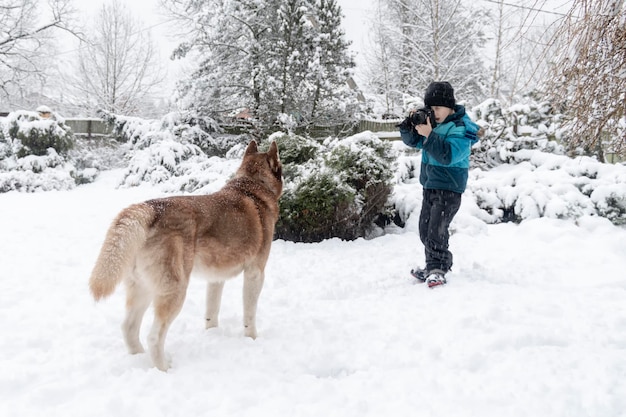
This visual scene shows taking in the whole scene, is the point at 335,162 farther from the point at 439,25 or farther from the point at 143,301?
the point at 439,25

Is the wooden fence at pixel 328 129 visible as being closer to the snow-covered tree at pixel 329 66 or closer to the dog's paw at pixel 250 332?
the snow-covered tree at pixel 329 66

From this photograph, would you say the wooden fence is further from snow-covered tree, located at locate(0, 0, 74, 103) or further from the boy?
the boy

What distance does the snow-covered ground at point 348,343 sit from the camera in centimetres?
227

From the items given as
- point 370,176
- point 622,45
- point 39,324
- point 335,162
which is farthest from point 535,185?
point 39,324

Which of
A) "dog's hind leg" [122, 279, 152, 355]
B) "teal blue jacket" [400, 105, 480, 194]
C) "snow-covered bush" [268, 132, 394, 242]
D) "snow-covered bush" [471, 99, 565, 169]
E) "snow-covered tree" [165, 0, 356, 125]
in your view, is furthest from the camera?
"snow-covered tree" [165, 0, 356, 125]

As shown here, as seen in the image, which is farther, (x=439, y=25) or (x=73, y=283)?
(x=439, y=25)

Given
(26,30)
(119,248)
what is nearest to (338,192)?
(119,248)

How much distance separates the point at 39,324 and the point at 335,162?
15.0 ft

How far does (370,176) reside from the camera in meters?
6.66

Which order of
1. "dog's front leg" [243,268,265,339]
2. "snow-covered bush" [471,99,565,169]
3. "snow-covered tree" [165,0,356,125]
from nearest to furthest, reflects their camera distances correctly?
"dog's front leg" [243,268,265,339] → "snow-covered bush" [471,99,565,169] → "snow-covered tree" [165,0,356,125]

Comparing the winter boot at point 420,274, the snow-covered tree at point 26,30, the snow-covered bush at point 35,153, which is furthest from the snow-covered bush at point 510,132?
the snow-covered tree at point 26,30

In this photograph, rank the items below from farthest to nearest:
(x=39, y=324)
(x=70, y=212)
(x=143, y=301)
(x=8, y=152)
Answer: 1. (x=8, y=152)
2. (x=70, y=212)
3. (x=39, y=324)
4. (x=143, y=301)

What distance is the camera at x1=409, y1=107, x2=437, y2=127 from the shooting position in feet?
14.0

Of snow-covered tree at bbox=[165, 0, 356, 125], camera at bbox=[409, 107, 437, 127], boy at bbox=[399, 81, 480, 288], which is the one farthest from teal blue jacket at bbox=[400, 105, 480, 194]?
snow-covered tree at bbox=[165, 0, 356, 125]
